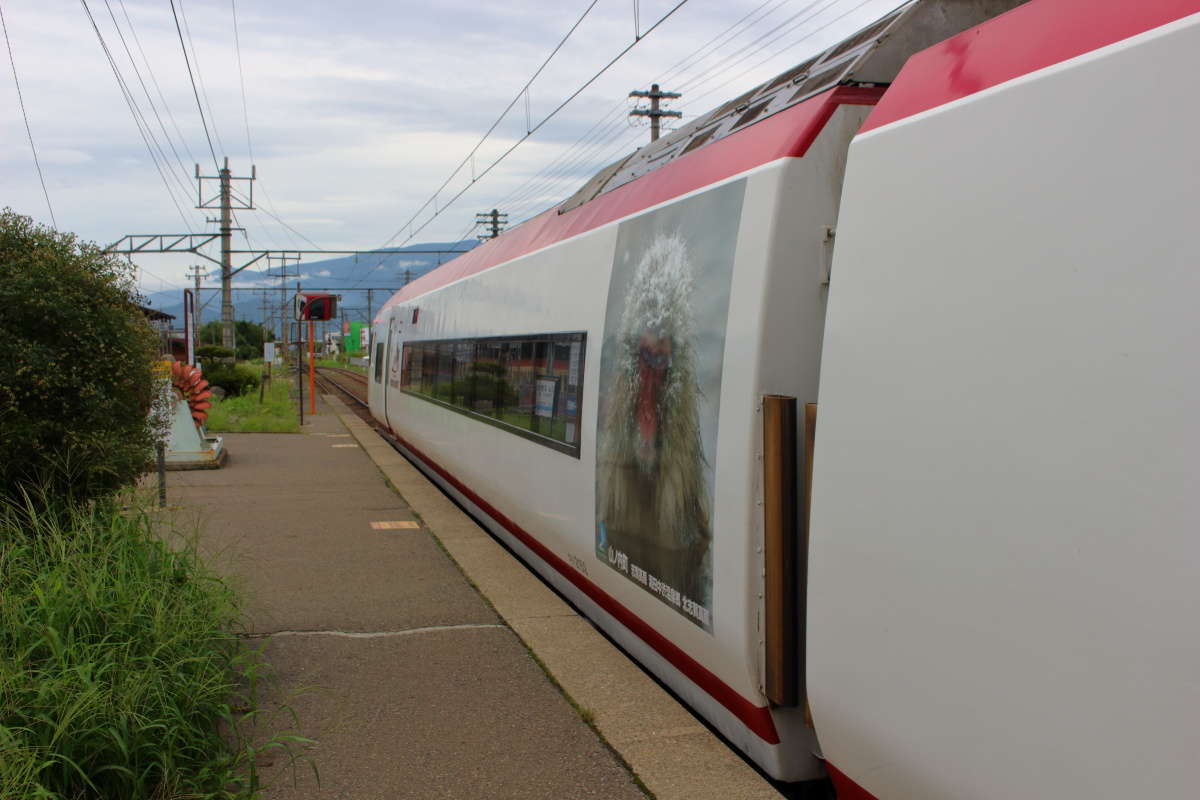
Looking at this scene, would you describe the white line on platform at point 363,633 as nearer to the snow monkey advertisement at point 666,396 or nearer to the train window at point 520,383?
the snow monkey advertisement at point 666,396

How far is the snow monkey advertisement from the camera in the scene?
13.3 feet

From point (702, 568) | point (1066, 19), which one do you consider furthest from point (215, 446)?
point (1066, 19)

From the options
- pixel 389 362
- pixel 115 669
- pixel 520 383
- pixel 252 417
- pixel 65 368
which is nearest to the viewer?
pixel 115 669

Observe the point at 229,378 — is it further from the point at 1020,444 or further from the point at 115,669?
the point at 1020,444

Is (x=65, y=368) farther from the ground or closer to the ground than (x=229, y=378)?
farther from the ground

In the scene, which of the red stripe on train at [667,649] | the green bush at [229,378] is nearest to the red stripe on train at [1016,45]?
the red stripe on train at [667,649]

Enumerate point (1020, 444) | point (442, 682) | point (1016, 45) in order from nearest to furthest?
point (1020, 444) → point (1016, 45) → point (442, 682)

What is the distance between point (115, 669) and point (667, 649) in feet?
7.28

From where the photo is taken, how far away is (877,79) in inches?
150

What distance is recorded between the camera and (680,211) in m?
4.60

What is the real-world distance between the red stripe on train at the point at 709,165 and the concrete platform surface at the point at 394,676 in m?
2.30

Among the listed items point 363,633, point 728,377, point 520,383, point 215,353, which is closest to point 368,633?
point 363,633

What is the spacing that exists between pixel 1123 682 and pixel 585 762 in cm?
245

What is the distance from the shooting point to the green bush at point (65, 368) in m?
5.37
